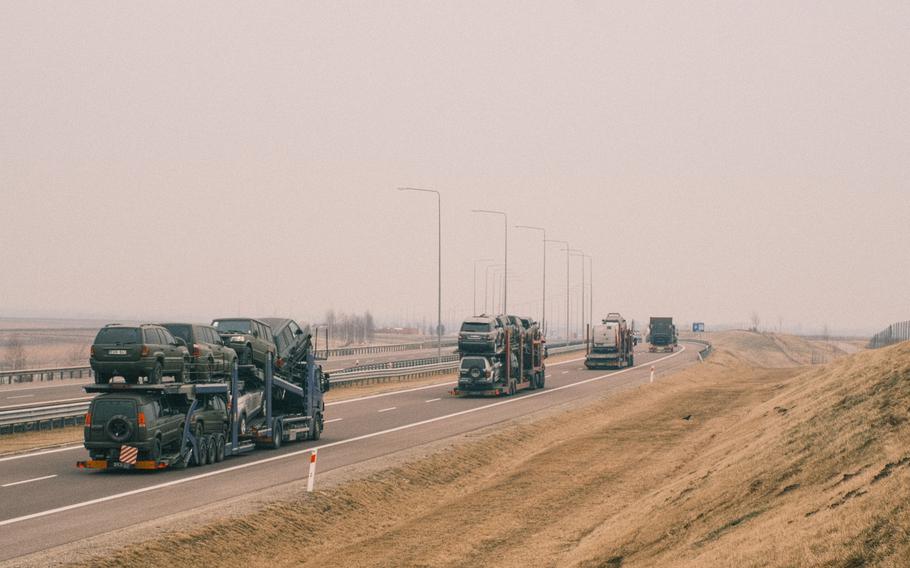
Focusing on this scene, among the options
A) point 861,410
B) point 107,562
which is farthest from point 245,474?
point 861,410

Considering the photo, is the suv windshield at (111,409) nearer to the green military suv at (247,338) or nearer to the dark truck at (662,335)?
the green military suv at (247,338)

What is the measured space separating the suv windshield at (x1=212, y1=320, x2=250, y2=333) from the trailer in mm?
21791

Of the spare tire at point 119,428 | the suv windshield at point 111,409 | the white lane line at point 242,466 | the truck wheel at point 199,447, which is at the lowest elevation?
the white lane line at point 242,466

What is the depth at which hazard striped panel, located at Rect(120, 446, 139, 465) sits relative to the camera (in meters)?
26.4

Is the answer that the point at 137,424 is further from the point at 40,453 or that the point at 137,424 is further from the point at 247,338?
the point at 40,453

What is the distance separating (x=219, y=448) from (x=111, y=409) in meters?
4.54

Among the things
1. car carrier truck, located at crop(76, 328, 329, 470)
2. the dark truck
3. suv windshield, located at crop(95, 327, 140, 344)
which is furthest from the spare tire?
the dark truck

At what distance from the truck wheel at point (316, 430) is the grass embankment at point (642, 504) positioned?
5525mm

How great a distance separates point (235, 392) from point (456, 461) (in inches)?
283


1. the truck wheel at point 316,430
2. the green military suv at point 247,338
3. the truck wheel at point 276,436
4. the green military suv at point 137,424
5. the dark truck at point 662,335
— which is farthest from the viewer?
the dark truck at point 662,335

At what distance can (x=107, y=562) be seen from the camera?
57.3 ft

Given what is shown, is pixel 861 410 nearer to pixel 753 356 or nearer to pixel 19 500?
pixel 19 500

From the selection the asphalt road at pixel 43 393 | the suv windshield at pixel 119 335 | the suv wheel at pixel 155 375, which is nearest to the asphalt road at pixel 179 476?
the suv wheel at pixel 155 375

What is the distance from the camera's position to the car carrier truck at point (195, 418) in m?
26.2
